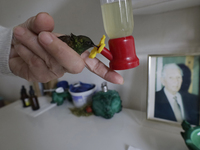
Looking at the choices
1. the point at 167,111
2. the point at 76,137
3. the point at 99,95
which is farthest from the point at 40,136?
the point at 167,111

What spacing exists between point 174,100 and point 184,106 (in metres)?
0.04

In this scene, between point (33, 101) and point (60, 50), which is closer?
point (60, 50)

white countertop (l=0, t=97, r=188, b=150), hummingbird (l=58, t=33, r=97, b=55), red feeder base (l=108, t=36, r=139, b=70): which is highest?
hummingbird (l=58, t=33, r=97, b=55)

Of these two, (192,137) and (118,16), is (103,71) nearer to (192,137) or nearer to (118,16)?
(118,16)

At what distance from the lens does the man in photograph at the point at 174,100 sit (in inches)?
20.5

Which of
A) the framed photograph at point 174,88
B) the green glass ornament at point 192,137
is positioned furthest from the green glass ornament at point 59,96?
the green glass ornament at point 192,137

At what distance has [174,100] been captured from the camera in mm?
549

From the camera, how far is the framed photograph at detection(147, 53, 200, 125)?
51 centimetres

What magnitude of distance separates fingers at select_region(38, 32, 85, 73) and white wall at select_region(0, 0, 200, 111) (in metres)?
0.28

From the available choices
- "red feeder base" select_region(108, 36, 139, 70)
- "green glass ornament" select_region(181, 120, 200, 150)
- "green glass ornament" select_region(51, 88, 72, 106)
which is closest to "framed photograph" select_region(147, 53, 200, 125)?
"green glass ornament" select_region(181, 120, 200, 150)

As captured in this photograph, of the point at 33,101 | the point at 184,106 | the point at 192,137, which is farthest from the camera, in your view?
the point at 33,101

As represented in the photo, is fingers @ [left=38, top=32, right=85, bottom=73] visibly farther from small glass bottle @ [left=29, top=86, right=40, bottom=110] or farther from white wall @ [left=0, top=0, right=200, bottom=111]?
small glass bottle @ [left=29, top=86, right=40, bottom=110]

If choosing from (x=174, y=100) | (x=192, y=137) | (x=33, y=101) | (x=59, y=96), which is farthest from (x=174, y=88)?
(x=33, y=101)

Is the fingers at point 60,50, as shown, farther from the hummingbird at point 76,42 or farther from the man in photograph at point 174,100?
the man in photograph at point 174,100
